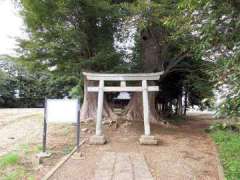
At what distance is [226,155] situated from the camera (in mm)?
5820

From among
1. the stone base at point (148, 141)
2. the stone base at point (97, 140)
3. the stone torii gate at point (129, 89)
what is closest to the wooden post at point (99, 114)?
the stone torii gate at point (129, 89)

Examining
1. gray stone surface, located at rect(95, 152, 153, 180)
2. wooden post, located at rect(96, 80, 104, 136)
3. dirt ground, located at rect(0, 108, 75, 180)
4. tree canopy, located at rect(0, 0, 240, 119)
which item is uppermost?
tree canopy, located at rect(0, 0, 240, 119)

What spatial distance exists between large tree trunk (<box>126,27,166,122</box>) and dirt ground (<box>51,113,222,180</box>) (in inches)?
41.2

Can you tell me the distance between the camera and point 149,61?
10266mm

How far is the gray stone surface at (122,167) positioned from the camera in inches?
171

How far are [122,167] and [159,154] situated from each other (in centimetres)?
147

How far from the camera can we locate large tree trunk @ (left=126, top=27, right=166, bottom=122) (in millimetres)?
10039

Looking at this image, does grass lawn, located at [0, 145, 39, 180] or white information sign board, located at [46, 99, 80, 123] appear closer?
grass lawn, located at [0, 145, 39, 180]

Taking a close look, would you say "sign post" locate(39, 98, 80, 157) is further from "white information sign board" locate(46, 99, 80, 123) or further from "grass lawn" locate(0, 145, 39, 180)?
"grass lawn" locate(0, 145, 39, 180)

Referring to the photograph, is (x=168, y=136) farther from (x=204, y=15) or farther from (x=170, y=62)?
(x=204, y=15)

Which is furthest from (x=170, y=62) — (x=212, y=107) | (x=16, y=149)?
(x=212, y=107)

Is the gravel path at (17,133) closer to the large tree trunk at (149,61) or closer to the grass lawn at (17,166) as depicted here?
the grass lawn at (17,166)

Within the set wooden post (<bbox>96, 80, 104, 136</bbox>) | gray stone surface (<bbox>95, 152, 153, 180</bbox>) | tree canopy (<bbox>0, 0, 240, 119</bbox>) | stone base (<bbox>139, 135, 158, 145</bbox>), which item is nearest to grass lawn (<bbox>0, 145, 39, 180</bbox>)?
gray stone surface (<bbox>95, 152, 153, 180</bbox>)

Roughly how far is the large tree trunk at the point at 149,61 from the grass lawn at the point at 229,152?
8.76 ft
